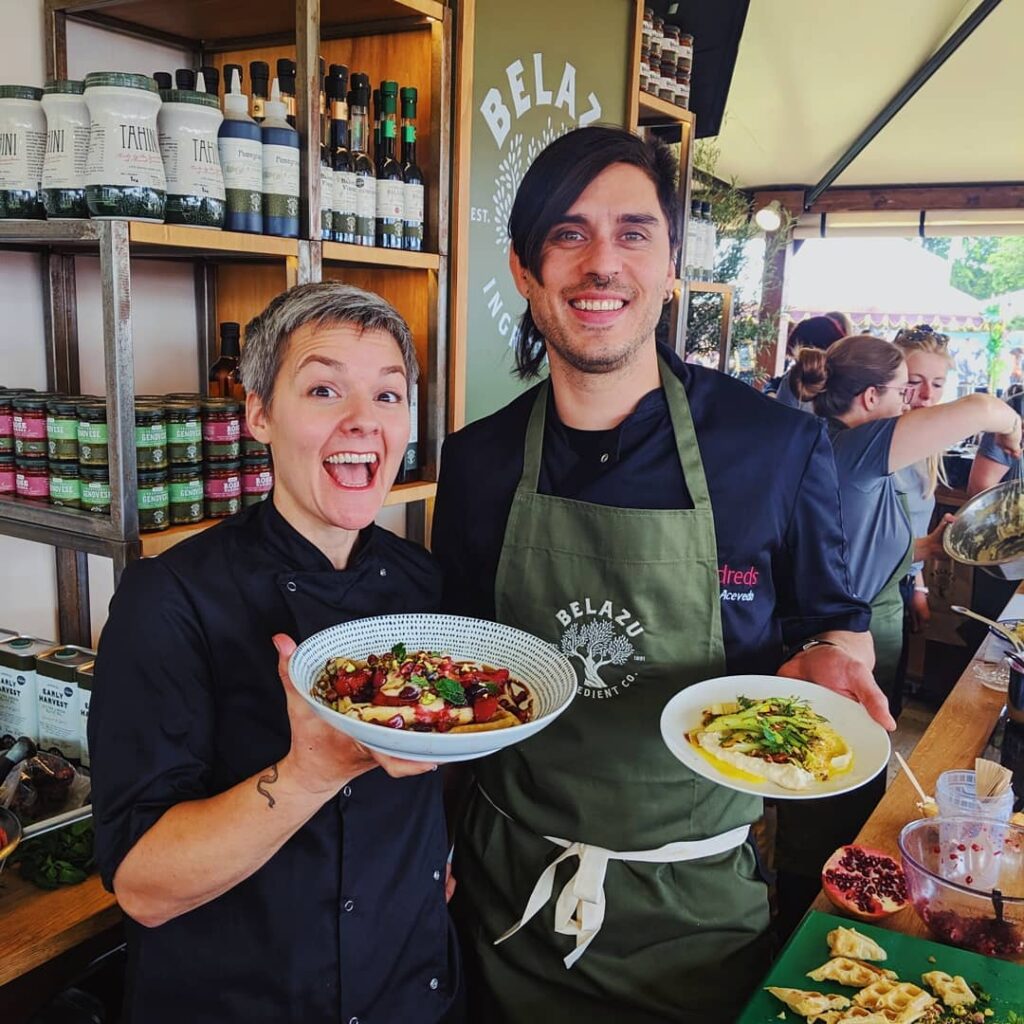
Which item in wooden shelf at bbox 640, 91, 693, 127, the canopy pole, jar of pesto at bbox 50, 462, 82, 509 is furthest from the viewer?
the canopy pole

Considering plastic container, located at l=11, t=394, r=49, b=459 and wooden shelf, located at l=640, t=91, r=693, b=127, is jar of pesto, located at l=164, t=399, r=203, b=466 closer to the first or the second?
plastic container, located at l=11, t=394, r=49, b=459

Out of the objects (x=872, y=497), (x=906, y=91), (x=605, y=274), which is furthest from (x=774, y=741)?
(x=906, y=91)

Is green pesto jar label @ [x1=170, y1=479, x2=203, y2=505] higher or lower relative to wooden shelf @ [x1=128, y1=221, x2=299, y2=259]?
lower

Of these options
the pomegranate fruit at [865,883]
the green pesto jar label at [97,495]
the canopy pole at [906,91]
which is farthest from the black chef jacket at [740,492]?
the canopy pole at [906,91]

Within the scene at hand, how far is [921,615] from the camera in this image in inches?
187

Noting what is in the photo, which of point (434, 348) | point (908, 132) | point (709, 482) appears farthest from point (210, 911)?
point (908, 132)

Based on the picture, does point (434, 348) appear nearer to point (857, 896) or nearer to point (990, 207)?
point (857, 896)

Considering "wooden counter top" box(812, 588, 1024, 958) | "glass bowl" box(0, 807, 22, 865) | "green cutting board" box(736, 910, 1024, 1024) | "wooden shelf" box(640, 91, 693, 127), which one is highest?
"wooden shelf" box(640, 91, 693, 127)

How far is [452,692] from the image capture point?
48.3 inches

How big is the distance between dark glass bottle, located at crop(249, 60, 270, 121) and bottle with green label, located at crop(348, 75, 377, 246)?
21 cm

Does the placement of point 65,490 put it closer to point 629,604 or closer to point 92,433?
point 92,433

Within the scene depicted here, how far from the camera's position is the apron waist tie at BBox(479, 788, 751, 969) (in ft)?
4.92

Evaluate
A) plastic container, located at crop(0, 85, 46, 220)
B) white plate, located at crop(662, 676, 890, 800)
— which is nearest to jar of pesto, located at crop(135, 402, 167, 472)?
plastic container, located at crop(0, 85, 46, 220)

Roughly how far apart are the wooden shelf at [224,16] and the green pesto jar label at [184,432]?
0.88 m
